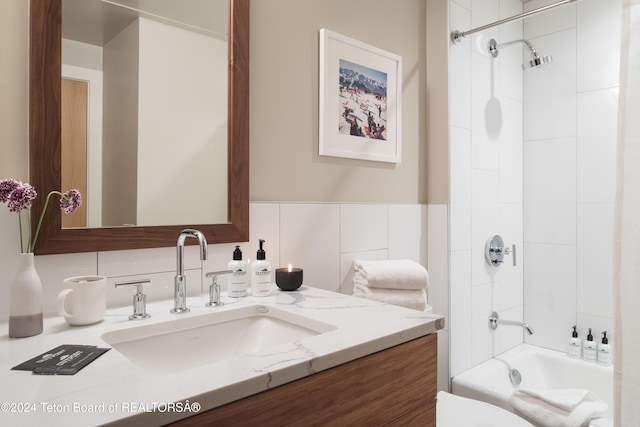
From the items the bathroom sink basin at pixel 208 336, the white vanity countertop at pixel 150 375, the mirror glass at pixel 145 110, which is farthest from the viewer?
the mirror glass at pixel 145 110

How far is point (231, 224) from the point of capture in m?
1.23

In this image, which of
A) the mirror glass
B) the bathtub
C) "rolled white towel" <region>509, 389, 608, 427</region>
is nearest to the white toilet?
"rolled white towel" <region>509, 389, 608, 427</region>

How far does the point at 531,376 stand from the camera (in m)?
2.19

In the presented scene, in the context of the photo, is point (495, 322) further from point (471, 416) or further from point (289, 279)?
point (289, 279)

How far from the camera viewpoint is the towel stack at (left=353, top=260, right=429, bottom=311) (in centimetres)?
149

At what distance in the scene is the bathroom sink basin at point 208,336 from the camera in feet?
2.87

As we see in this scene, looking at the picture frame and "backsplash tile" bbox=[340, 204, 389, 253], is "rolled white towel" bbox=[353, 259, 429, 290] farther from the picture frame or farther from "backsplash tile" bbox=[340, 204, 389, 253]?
the picture frame

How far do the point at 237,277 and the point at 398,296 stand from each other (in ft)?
2.15

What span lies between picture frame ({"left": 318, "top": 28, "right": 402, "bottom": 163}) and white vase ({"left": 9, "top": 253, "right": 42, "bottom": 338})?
3.22 feet

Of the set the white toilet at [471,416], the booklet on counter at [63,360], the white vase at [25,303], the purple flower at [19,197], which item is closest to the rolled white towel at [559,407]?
the white toilet at [471,416]

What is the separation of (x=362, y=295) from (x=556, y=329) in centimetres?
150

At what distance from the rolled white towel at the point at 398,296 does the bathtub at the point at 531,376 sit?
0.68m

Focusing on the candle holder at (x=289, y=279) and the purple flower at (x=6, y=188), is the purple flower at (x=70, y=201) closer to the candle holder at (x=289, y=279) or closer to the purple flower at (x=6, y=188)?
the purple flower at (x=6, y=188)

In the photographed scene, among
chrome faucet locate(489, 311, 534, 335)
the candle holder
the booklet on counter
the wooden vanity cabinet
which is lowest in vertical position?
chrome faucet locate(489, 311, 534, 335)
